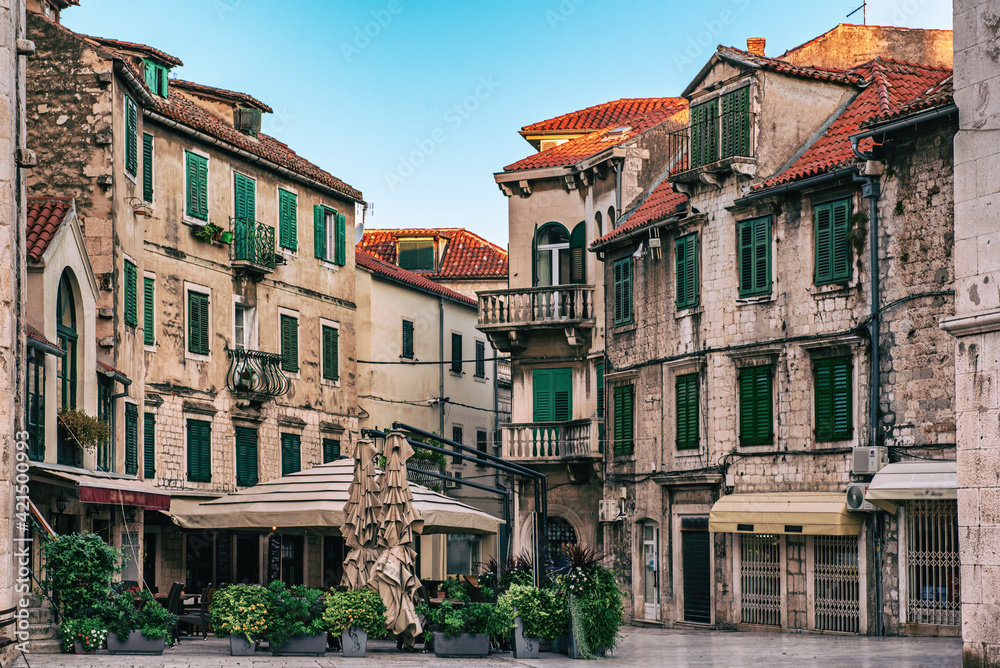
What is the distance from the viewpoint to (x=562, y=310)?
126 ft

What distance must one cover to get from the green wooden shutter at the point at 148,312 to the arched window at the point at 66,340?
22.9 ft

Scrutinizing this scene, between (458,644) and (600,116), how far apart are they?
90.7ft

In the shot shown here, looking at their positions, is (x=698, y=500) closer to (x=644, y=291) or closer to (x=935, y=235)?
(x=644, y=291)

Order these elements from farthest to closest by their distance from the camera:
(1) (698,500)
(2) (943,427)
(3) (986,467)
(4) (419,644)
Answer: (1) (698,500) → (2) (943,427) → (4) (419,644) → (3) (986,467)

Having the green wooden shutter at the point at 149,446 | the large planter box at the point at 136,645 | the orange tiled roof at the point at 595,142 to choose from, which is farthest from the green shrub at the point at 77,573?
the orange tiled roof at the point at 595,142

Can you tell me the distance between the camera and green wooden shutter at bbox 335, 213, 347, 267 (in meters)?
41.6

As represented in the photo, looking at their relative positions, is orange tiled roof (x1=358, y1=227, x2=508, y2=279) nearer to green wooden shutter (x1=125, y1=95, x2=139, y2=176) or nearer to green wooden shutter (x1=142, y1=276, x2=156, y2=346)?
green wooden shutter (x1=142, y1=276, x2=156, y2=346)

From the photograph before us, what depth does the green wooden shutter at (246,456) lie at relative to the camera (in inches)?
1428

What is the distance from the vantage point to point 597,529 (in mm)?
37938

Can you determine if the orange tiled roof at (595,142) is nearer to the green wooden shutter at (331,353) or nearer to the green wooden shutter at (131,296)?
the green wooden shutter at (331,353)

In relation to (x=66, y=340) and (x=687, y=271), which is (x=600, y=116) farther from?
(x=66, y=340)

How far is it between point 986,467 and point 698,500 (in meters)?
16.1

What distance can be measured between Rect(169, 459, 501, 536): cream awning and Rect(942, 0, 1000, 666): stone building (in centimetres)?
932

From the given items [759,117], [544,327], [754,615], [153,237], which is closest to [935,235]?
[759,117]
